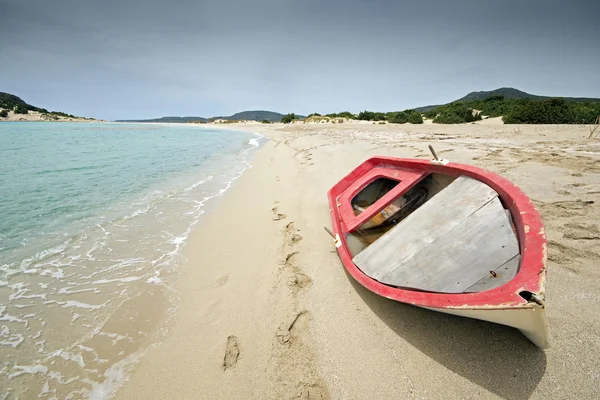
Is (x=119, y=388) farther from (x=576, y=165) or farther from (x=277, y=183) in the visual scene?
(x=576, y=165)

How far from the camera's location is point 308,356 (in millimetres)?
2234

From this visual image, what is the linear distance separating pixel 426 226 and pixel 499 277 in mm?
928

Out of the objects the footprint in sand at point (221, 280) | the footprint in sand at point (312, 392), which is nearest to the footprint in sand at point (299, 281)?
the footprint in sand at point (221, 280)

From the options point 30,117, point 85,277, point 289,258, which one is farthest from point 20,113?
point 289,258

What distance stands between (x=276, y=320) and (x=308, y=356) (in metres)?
0.57

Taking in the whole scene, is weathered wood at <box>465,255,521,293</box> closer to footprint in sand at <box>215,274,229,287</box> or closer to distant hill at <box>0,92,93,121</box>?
footprint in sand at <box>215,274,229,287</box>

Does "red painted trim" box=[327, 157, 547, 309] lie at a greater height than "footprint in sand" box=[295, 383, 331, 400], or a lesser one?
greater

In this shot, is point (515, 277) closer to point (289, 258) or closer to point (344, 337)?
point (344, 337)

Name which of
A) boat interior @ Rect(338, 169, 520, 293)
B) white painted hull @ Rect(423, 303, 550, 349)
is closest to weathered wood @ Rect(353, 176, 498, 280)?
boat interior @ Rect(338, 169, 520, 293)

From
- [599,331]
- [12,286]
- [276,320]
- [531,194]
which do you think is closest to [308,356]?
[276,320]

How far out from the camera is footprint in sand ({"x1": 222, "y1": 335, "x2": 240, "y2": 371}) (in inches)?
89.3

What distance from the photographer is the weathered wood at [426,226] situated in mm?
2662

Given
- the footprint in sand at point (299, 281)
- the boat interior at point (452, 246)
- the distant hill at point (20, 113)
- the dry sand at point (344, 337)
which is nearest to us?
the dry sand at point (344, 337)

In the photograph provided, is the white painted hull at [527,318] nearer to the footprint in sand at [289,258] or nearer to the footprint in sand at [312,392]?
the footprint in sand at [312,392]
